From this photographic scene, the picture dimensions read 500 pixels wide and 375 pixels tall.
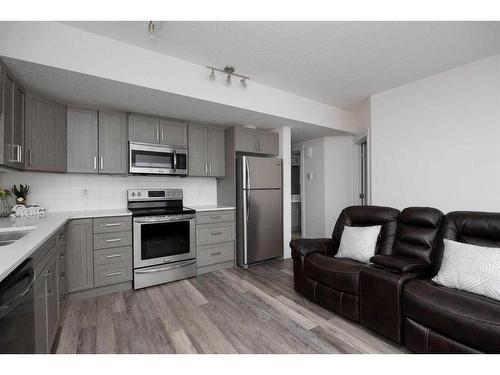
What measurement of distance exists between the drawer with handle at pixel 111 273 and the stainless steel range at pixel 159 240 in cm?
9

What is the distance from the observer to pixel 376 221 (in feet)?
8.29

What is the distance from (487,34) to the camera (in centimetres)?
199

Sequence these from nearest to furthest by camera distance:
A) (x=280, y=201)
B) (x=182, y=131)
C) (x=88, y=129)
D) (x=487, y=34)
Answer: (x=487, y=34), (x=88, y=129), (x=182, y=131), (x=280, y=201)

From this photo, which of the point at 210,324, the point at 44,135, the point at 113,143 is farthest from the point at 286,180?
the point at 44,135

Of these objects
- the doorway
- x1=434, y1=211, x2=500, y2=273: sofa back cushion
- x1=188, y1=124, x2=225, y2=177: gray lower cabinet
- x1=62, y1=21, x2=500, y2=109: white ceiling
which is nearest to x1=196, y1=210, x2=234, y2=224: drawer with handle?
x1=188, y1=124, x2=225, y2=177: gray lower cabinet

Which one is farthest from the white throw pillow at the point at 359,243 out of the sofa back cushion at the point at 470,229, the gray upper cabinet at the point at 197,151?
the gray upper cabinet at the point at 197,151

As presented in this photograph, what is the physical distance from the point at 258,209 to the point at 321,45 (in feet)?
7.15

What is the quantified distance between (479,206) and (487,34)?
5.27ft

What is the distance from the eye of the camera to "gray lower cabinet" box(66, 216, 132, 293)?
2.35 meters

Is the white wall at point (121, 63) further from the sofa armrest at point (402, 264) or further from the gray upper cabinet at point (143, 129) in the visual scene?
the sofa armrest at point (402, 264)

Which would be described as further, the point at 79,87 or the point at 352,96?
the point at 352,96
